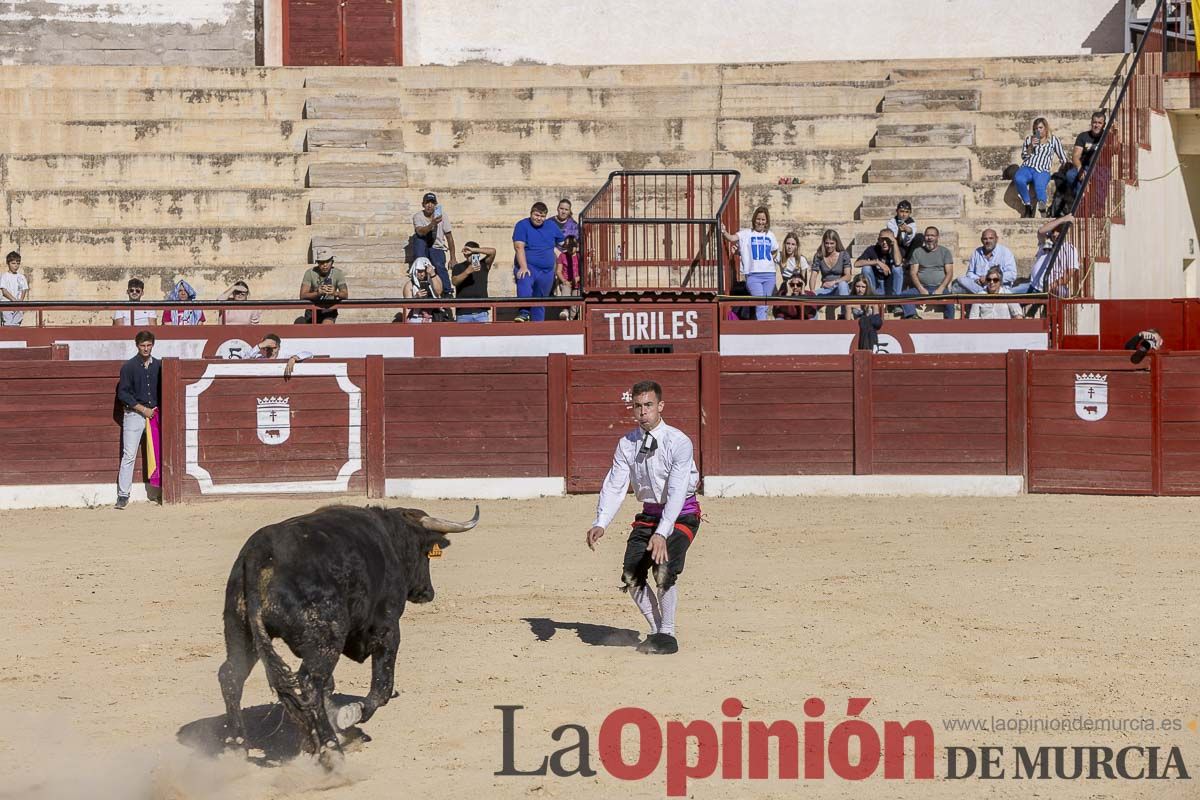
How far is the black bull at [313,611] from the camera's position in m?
5.65

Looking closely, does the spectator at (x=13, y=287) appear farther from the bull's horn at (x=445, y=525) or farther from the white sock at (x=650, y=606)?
the bull's horn at (x=445, y=525)

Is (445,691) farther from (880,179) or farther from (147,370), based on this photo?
(880,179)

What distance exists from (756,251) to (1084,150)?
4532 mm

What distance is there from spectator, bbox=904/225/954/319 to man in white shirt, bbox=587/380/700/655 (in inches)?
319

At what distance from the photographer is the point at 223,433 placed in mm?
13414

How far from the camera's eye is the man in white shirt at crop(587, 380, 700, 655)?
24.6 feet

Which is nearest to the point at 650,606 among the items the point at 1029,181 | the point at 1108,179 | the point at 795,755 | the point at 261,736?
the point at 795,755

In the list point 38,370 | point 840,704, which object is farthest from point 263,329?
point 840,704

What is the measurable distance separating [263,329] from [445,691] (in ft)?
25.3

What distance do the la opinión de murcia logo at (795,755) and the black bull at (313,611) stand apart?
0.65m

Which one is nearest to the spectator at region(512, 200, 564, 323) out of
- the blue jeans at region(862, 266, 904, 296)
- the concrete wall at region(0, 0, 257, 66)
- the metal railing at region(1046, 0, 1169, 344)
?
the blue jeans at region(862, 266, 904, 296)

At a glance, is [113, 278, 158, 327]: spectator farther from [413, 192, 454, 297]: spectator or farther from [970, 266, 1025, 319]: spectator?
[970, 266, 1025, 319]: spectator

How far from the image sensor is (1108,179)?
55.0 ft

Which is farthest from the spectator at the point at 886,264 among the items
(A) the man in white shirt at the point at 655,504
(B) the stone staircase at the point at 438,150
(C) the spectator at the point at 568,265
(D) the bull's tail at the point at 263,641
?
(D) the bull's tail at the point at 263,641
